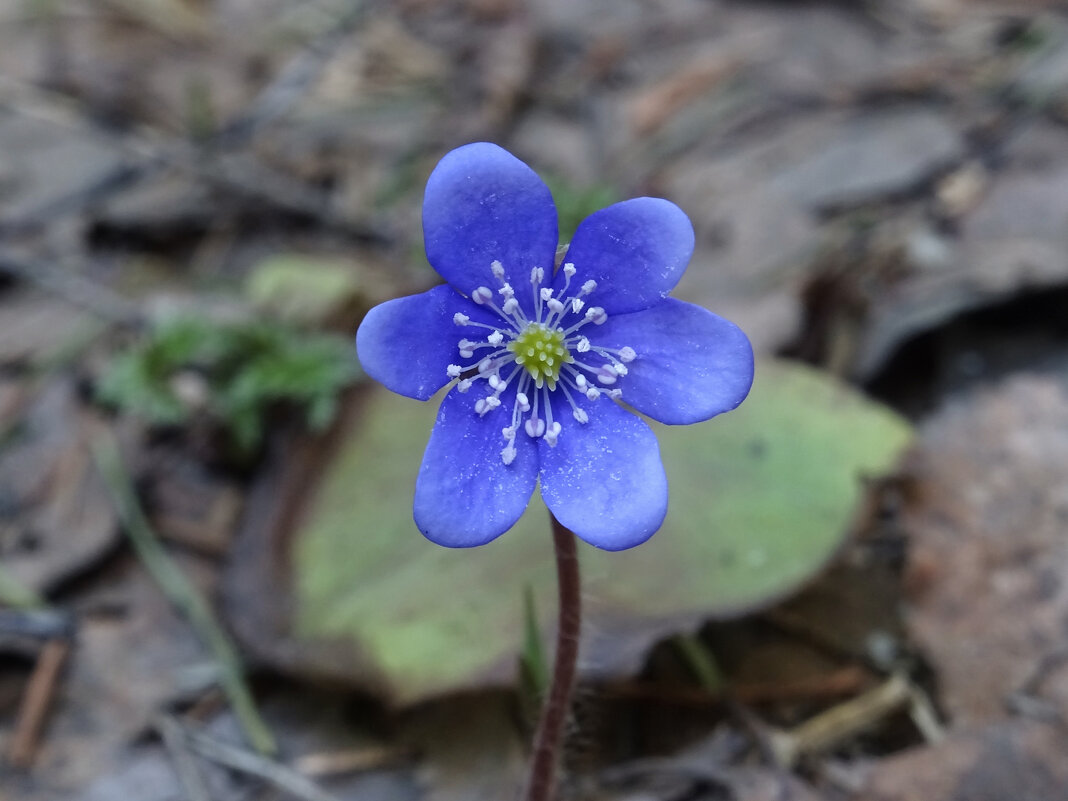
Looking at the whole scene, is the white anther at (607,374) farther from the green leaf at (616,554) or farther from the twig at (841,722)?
the twig at (841,722)

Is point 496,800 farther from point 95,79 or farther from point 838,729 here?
point 95,79

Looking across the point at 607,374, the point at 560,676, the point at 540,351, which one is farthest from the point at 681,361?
the point at 560,676

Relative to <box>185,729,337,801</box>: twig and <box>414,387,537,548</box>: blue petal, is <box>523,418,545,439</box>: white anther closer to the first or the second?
<box>414,387,537,548</box>: blue petal

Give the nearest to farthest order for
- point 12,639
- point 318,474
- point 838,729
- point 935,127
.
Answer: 1. point 838,729
2. point 12,639
3. point 318,474
4. point 935,127

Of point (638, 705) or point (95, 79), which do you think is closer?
point (638, 705)

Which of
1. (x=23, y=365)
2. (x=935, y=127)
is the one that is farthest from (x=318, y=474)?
(x=935, y=127)

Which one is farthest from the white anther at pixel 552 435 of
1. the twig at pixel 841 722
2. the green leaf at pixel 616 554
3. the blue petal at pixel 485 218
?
the twig at pixel 841 722

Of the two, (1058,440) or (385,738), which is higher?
(1058,440)

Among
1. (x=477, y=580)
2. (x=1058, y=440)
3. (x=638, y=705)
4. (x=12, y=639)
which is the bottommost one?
(x=12, y=639)
